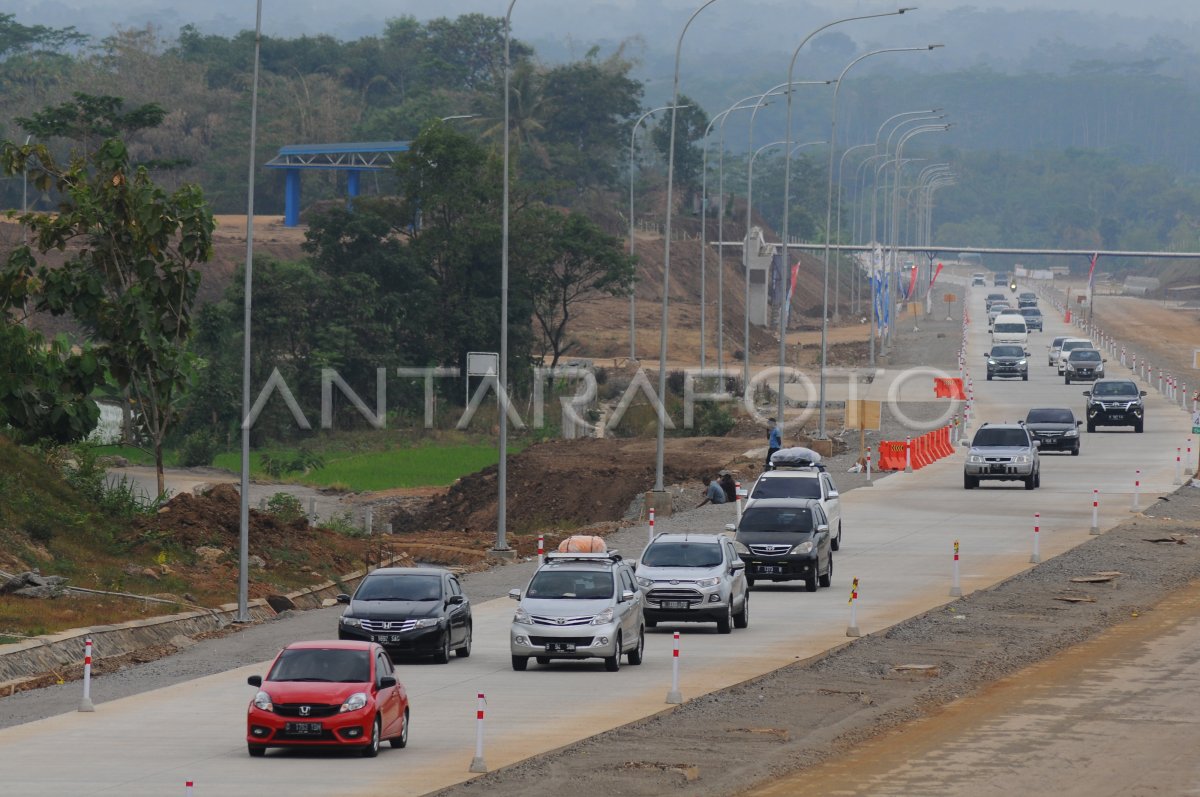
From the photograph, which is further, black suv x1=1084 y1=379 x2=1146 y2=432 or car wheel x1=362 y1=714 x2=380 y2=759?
black suv x1=1084 y1=379 x2=1146 y2=432

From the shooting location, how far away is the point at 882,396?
9475cm

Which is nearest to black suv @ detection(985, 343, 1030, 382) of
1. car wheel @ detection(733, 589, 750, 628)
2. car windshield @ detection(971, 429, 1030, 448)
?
car windshield @ detection(971, 429, 1030, 448)

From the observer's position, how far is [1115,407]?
249 ft

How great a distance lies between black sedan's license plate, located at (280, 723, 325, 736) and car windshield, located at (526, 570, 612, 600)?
7.30 meters

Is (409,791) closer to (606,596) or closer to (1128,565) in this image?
(606,596)

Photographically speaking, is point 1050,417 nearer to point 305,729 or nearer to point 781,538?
point 781,538

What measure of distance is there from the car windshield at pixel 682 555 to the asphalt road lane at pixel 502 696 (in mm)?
1203

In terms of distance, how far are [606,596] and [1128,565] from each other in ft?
60.4

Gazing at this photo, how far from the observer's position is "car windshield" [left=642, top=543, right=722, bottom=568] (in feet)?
105

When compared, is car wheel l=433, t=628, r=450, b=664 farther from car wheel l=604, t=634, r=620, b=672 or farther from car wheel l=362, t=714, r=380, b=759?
car wheel l=362, t=714, r=380, b=759

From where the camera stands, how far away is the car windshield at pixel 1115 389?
251 feet

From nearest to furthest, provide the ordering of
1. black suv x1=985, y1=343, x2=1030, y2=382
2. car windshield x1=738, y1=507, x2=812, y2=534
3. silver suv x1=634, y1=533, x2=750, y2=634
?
silver suv x1=634, y1=533, x2=750, y2=634, car windshield x1=738, y1=507, x2=812, y2=534, black suv x1=985, y1=343, x2=1030, y2=382

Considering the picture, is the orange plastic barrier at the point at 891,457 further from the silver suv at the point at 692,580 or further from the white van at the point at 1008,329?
the white van at the point at 1008,329

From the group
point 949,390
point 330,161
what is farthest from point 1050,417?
point 330,161
